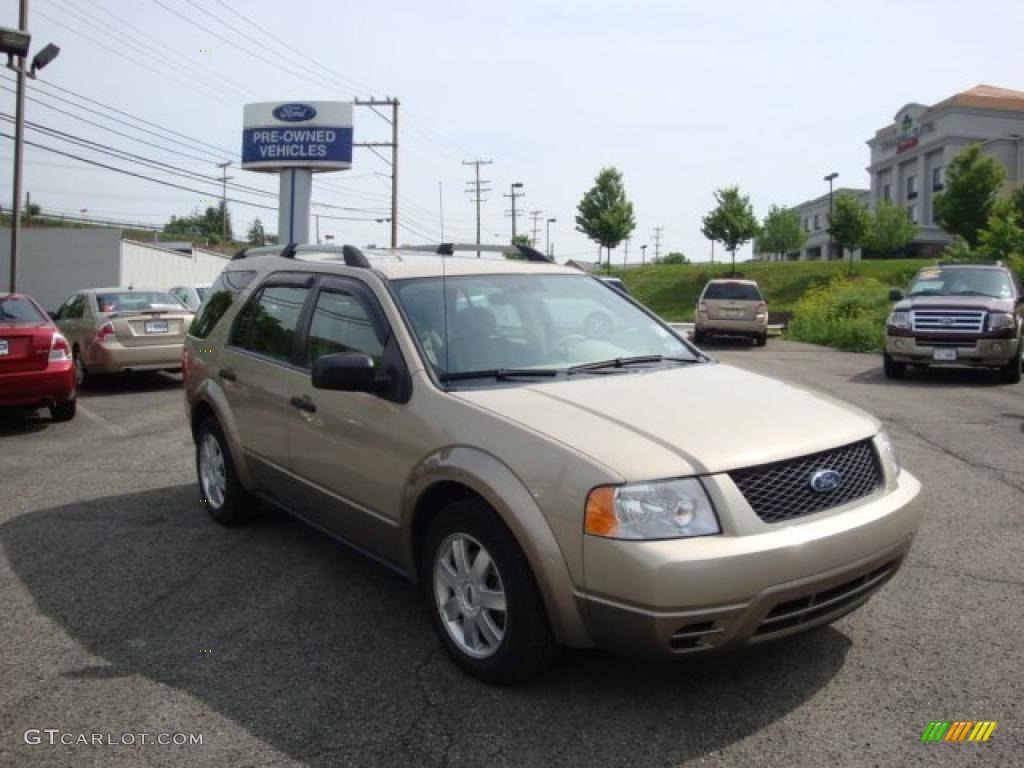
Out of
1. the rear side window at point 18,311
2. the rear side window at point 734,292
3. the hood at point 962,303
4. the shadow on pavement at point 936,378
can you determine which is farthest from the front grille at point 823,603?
the rear side window at point 734,292

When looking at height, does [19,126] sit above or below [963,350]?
above

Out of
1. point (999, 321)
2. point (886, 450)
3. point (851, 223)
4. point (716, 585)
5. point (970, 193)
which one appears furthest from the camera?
point (851, 223)

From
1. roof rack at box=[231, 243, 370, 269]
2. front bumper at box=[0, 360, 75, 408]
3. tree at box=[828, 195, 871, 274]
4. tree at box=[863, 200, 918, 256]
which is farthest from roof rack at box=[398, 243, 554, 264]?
tree at box=[863, 200, 918, 256]

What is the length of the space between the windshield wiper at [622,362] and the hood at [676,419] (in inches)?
4.2

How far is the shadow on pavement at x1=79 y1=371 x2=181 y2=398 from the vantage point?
13.2 metres

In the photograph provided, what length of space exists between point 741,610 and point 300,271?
3.15m

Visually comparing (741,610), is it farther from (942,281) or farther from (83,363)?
(942,281)

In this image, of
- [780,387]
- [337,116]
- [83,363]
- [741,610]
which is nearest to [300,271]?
[780,387]

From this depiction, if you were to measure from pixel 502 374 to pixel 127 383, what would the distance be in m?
12.2

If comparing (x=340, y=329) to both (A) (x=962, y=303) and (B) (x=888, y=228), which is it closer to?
(A) (x=962, y=303)

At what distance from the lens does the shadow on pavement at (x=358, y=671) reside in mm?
3016

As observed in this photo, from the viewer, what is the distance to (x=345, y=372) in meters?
3.73

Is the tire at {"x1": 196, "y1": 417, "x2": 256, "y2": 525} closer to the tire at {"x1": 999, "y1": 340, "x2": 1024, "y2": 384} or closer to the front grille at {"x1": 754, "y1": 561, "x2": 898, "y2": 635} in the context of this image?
the front grille at {"x1": 754, "y1": 561, "x2": 898, "y2": 635}

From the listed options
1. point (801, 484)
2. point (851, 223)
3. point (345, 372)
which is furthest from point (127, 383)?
point (851, 223)
